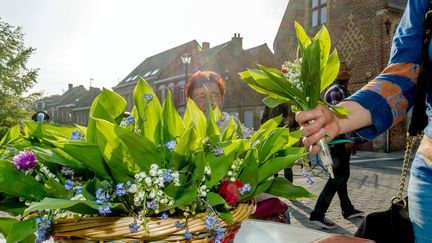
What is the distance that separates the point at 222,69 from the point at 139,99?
3250cm

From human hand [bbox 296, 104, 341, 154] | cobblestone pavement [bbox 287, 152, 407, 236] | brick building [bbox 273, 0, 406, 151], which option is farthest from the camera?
brick building [bbox 273, 0, 406, 151]

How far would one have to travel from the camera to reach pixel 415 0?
1428mm

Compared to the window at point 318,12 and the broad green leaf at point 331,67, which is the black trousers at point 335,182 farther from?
the window at point 318,12

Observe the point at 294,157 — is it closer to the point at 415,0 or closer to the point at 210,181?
the point at 210,181

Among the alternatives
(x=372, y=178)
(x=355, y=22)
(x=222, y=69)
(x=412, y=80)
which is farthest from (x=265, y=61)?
(x=412, y=80)

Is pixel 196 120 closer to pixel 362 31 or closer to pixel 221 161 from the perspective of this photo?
pixel 221 161

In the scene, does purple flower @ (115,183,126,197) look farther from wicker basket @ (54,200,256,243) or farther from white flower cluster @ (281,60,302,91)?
white flower cluster @ (281,60,302,91)

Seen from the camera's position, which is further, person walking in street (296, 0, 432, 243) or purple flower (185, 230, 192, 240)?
person walking in street (296, 0, 432, 243)

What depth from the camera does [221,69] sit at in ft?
109

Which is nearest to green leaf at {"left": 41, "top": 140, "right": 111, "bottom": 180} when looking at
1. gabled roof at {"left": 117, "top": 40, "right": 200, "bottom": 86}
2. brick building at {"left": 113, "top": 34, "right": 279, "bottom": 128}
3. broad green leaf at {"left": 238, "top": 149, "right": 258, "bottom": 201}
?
broad green leaf at {"left": 238, "top": 149, "right": 258, "bottom": 201}

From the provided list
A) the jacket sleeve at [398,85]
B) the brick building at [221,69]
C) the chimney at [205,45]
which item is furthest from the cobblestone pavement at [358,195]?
the chimney at [205,45]

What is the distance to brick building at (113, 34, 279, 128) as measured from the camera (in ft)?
91.0

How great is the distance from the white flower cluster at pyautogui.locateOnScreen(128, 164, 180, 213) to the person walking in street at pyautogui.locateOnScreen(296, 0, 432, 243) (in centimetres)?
56

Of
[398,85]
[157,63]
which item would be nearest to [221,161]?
[398,85]
